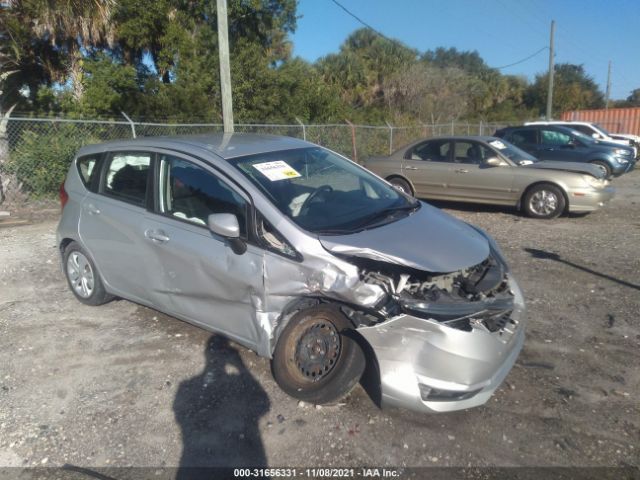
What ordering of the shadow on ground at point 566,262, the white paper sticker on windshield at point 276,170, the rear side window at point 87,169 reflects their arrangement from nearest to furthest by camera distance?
1. the white paper sticker on windshield at point 276,170
2. the rear side window at point 87,169
3. the shadow on ground at point 566,262

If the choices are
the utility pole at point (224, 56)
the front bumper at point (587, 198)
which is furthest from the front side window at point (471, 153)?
the utility pole at point (224, 56)

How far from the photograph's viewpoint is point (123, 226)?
442 cm

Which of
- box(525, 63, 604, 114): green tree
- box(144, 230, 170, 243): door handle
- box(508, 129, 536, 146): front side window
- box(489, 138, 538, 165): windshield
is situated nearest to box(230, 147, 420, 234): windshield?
box(144, 230, 170, 243): door handle

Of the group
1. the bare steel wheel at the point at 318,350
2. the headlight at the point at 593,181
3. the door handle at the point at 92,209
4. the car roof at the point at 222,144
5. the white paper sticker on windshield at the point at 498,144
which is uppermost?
the car roof at the point at 222,144

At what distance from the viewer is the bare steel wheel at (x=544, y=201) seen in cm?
926

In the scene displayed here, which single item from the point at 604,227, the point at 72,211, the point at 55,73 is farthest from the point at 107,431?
the point at 55,73

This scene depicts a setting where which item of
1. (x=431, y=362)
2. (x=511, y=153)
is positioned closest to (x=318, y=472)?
(x=431, y=362)

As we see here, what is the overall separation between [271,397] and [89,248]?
7.82ft

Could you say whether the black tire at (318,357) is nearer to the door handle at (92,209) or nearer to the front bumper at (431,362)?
the front bumper at (431,362)

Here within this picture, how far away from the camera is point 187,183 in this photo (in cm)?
412

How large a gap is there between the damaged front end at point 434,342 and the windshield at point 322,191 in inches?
22.9

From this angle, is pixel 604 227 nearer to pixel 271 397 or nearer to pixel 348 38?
pixel 271 397

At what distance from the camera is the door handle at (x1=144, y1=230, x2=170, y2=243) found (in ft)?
13.3

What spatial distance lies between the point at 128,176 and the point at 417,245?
8.51 ft
